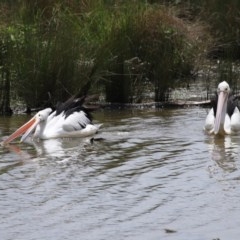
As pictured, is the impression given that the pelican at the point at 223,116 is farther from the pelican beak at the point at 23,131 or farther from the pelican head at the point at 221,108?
the pelican beak at the point at 23,131

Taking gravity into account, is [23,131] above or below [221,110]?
below

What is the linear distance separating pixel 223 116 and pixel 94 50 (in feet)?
8.60

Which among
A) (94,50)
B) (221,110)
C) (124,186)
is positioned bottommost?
(124,186)

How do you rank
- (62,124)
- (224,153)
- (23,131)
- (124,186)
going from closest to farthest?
1. (124,186)
2. (224,153)
3. (23,131)
4. (62,124)

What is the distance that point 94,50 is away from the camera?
1175 cm

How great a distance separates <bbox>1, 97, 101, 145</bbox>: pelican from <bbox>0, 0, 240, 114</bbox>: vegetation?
1.02 m

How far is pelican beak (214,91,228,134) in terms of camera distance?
9523 millimetres

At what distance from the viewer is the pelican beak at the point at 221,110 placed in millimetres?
9523

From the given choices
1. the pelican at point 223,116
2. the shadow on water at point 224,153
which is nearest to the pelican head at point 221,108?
the pelican at point 223,116

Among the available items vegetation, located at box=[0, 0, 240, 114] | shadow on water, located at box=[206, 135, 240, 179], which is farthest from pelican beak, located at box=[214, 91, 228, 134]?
vegetation, located at box=[0, 0, 240, 114]

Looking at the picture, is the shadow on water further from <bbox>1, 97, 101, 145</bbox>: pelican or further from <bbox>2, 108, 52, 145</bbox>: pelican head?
<bbox>2, 108, 52, 145</bbox>: pelican head

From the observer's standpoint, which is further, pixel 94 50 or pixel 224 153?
pixel 94 50

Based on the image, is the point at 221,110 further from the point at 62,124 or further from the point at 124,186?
the point at 124,186

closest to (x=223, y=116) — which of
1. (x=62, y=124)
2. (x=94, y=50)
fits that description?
(x=62, y=124)
